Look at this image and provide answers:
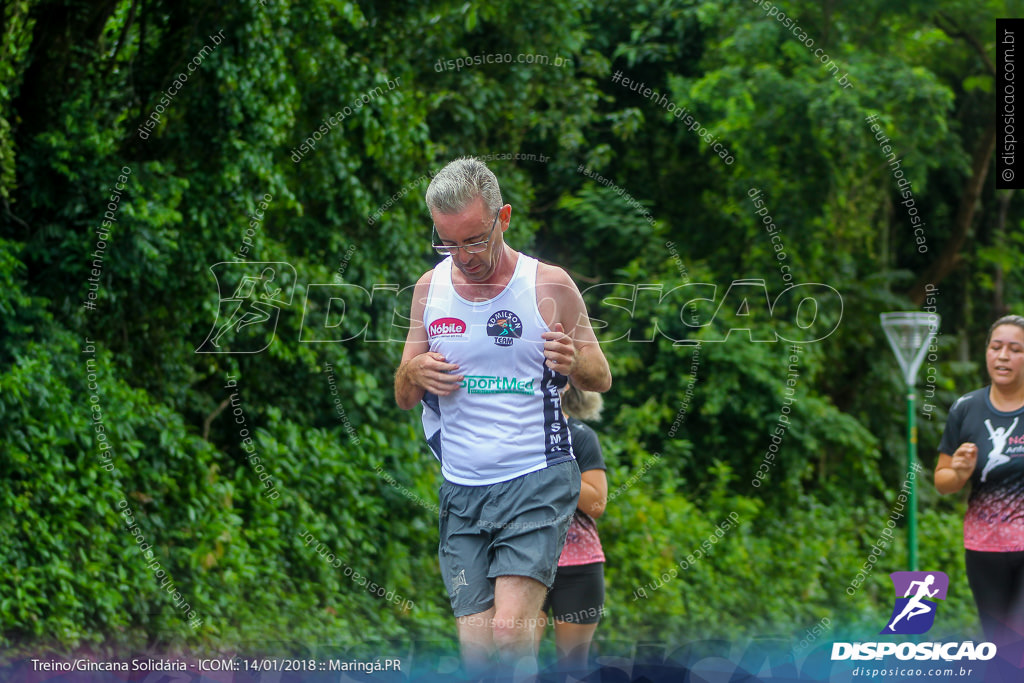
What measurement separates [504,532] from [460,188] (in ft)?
3.38

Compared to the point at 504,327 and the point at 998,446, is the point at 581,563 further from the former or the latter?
the point at 998,446

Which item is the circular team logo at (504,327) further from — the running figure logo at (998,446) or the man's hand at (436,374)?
the running figure logo at (998,446)

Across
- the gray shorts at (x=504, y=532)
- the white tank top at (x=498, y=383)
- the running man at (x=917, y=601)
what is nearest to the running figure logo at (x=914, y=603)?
the running man at (x=917, y=601)

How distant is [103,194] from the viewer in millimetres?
5125

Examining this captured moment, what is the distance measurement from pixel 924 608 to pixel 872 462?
17.4ft

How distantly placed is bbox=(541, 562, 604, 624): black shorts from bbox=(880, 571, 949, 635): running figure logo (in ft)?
4.95

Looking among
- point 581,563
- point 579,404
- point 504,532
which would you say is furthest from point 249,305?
point 504,532

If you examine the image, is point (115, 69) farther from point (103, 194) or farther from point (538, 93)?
point (538, 93)

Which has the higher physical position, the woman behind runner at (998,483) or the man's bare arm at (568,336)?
the man's bare arm at (568,336)

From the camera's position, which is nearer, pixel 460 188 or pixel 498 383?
pixel 460 188

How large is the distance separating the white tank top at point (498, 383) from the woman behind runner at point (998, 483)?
6.57 feet

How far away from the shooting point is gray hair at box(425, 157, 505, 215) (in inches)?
114

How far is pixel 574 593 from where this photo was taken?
3.83 metres

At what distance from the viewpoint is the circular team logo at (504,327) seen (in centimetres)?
298
